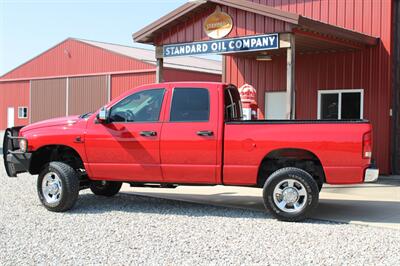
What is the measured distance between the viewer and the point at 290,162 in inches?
317

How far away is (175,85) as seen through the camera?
8.32 m

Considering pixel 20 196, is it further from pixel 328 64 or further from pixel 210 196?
pixel 328 64

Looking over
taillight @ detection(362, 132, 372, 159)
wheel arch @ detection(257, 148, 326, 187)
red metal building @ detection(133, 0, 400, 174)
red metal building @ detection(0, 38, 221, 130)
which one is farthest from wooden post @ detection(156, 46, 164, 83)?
red metal building @ detection(0, 38, 221, 130)

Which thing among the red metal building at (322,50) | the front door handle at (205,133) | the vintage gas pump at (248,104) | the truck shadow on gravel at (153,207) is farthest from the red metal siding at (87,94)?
the front door handle at (205,133)

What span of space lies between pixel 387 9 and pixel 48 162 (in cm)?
903

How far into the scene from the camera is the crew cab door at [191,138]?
788cm

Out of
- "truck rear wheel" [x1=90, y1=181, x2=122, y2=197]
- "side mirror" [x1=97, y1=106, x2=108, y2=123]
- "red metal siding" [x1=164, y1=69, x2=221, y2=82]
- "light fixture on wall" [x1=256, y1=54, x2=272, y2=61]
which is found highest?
"red metal siding" [x1=164, y1=69, x2=221, y2=82]

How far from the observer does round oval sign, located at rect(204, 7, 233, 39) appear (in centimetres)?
1209

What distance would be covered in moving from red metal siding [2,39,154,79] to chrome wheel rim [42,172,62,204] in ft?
77.0

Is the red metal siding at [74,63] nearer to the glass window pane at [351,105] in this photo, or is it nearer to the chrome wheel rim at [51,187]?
the glass window pane at [351,105]

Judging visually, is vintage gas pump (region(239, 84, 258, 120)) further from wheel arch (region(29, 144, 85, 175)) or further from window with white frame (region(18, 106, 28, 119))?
window with white frame (region(18, 106, 28, 119))

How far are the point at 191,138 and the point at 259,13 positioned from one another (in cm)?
448

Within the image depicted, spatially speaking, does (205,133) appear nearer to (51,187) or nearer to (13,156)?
(51,187)

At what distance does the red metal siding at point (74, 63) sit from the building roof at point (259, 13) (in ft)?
61.0
